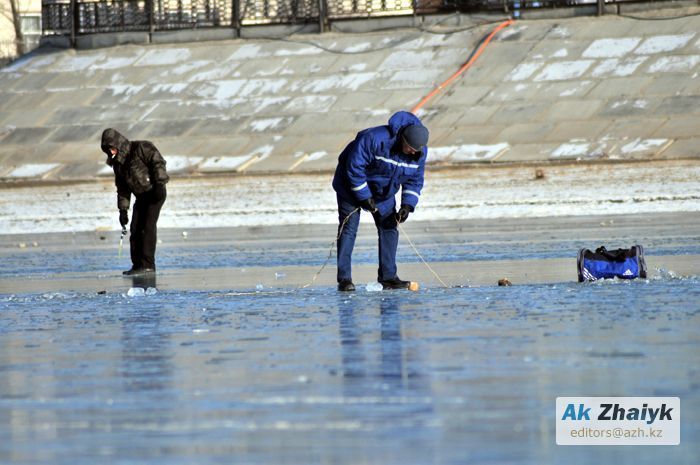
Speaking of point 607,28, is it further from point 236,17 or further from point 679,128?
point 236,17

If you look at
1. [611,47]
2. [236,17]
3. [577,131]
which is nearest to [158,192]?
[577,131]

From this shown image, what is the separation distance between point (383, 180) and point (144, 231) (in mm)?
4635

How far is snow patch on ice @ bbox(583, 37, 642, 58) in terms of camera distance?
3634 centimetres

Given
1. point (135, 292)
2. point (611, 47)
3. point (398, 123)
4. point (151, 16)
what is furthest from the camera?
point (151, 16)

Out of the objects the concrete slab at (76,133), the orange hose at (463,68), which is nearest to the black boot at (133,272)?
the orange hose at (463,68)

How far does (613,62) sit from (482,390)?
28.7 metres

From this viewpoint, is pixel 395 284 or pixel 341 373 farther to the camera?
pixel 395 284

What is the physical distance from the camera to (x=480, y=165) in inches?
1277

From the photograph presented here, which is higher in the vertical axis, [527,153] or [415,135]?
[415,135]

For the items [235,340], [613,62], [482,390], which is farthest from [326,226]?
[482,390]

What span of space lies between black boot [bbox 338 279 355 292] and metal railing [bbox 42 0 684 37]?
2657 centimetres

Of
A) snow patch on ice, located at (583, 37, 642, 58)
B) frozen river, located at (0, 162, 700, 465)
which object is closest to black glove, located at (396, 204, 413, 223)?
frozen river, located at (0, 162, 700, 465)

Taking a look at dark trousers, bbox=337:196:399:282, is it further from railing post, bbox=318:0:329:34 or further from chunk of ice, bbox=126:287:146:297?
railing post, bbox=318:0:329:34

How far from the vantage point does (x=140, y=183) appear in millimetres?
18172
